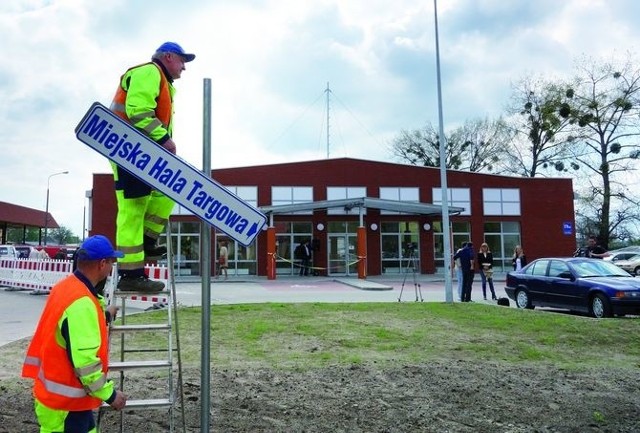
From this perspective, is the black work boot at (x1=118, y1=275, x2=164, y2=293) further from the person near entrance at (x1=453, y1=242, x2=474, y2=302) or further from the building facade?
the building facade

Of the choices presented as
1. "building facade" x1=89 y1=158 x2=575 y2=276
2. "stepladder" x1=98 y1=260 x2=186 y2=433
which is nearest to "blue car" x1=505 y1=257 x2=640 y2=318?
"stepladder" x1=98 y1=260 x2=186 y2=433

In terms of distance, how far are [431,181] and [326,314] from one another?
26875 millimetres

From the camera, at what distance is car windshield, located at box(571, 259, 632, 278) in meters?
14.0

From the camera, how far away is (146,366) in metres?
3.49

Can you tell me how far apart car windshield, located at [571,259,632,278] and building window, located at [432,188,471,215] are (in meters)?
22.1

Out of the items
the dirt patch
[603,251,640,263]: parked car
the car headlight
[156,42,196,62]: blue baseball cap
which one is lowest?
the dirt patch

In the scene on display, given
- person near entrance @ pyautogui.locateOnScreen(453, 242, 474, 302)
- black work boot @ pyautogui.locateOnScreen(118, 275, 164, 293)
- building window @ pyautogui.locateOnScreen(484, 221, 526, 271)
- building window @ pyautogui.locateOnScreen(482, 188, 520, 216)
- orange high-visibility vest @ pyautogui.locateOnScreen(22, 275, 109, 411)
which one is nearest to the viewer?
orange high-visibility vest @ pyautogui.locateOnScreen(22, 275, 109, 411)

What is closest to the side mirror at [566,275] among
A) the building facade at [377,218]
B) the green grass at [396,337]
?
the green grass at [396,337]

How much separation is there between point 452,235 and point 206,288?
114ft

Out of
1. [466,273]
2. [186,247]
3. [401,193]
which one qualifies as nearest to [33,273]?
[466,273]

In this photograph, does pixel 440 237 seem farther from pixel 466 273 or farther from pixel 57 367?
pixel 57 367

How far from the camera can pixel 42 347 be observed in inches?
119

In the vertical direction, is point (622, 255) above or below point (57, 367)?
above

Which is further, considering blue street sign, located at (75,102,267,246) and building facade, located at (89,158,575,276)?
building facade, located at (89,158,575,276)
